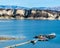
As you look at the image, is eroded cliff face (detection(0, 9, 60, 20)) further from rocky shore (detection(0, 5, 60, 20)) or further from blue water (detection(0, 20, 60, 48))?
blue water (detection(0, 20, 60, 48))

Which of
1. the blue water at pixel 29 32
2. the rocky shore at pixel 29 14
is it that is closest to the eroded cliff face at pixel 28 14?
the rocky shore at pixel 29 14

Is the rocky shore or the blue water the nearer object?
the blue water

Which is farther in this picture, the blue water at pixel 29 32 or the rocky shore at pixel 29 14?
the rocky shore at pixel 29 14

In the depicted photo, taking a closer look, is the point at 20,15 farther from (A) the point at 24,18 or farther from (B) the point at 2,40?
(B) the point at 2,40

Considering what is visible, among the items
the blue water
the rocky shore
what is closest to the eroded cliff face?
the rocky shore

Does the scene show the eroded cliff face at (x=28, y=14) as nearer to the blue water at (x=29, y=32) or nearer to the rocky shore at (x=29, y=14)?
the rocky shore at (x=29, y=14)

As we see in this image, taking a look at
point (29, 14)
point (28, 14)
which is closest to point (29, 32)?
point (28, 14)

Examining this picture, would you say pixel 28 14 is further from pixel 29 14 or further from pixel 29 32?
pixel 29 32

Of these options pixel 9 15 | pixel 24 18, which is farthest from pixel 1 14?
pixel 24 18
